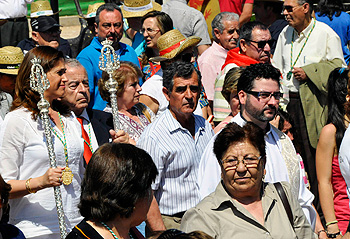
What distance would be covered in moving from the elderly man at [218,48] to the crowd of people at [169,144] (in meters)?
0.03

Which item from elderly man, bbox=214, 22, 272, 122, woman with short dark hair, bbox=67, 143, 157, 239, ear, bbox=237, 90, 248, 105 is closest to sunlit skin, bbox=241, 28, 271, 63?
elderly man, bbox=214, 22, 272, 122

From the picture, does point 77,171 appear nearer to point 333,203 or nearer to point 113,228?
point 113,228

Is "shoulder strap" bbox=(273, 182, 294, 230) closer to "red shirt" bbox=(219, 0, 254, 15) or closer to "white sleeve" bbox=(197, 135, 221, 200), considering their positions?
"white sleeve" bbox=(197, 135, 221, 200)

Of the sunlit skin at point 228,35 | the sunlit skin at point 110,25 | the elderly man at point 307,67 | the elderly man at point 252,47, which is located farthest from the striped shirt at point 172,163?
the sunlit skin at point 228,35

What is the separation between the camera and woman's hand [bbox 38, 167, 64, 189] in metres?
4.46

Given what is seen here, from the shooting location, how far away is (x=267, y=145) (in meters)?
5.23

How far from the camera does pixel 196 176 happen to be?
5340 mm

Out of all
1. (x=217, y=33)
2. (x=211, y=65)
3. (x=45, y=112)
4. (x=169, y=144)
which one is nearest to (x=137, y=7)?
(x=217, y=33)

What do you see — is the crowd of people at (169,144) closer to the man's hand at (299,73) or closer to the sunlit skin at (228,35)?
the man's hand at (299,73)

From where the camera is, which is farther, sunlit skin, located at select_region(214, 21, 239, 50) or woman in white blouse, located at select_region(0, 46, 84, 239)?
sunlit skin, located at select_region(214, 21, 239, 50)

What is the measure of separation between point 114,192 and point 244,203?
129cm

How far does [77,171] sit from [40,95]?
2.14 feet

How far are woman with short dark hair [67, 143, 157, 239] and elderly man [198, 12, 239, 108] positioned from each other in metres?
4.63

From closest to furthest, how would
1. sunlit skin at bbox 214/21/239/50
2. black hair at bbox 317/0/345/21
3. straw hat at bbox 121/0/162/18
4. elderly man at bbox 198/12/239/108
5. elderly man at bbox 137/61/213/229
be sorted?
elderly man at bbox 137/61/213/229
elderly man at bbox 198/12/239/108
sunlit skin at bbox 214/21/239/50
straw hat at bbox 121/0/162/18
black hair at bbox 317/0/345/21
